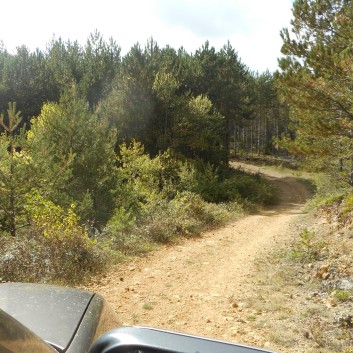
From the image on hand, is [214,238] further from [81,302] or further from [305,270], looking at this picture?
[81,302]

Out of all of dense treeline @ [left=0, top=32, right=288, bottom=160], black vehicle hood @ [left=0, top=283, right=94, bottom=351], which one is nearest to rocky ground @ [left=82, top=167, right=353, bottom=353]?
black vehicle hood @ [left=0, top=283, right=94, bottom=351]

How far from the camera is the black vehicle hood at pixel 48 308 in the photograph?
218 centimetres

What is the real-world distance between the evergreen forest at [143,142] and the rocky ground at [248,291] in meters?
1.14

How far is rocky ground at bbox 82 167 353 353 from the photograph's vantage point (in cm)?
551

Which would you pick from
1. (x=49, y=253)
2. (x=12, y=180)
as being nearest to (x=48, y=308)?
(x=49, y=253)

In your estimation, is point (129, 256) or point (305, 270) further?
point (129, 256)

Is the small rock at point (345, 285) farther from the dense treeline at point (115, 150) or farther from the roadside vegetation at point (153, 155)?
the dense treeline at point (115, 150)

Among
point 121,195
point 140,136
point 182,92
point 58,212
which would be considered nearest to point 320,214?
point 121,195

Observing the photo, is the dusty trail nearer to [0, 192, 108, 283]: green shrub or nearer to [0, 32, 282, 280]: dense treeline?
[0, 192, 108, 283]: green shrub

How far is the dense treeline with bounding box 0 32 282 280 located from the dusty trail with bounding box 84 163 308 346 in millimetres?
955

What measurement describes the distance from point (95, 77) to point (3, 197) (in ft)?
87.7

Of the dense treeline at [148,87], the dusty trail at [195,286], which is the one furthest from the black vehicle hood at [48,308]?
the dense treeline at [148,87]

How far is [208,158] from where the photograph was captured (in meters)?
31.5

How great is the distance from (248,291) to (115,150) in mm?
20657
